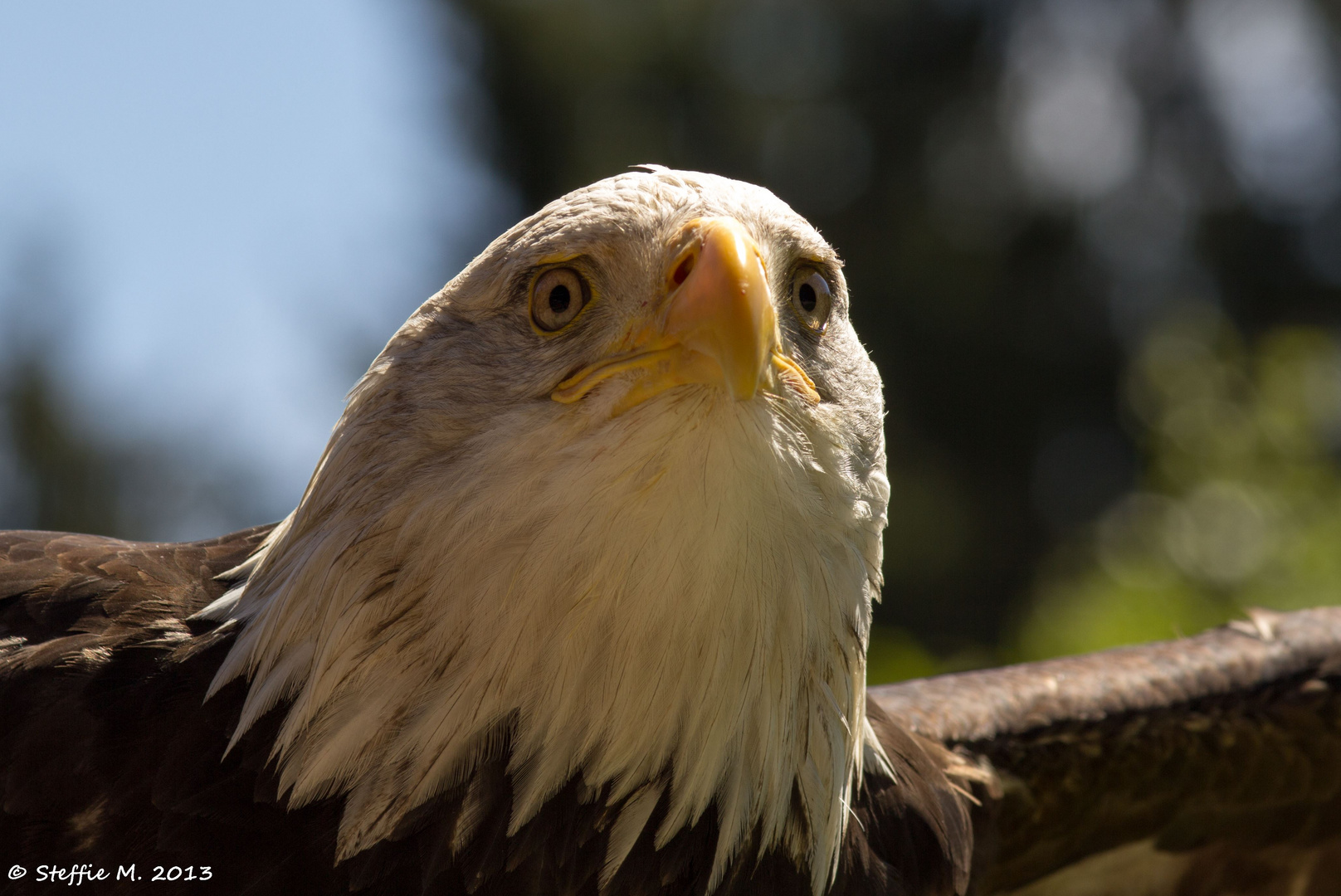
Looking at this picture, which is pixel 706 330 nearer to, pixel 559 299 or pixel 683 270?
pixel 683 270

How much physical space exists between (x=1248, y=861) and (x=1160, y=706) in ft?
2.80

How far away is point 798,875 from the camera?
2.82 metres

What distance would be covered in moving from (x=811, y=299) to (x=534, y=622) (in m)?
0.91

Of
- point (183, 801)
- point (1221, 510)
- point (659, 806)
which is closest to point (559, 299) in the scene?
point (659, 806)

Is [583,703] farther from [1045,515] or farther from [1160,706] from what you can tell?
[1045,515]

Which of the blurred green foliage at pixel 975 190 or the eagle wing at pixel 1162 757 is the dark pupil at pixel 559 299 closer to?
the eagle wing at pixel 1162 757

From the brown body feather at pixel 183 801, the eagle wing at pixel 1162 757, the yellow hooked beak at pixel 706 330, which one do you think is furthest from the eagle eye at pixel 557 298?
the eagle wing at pixel 1162 757

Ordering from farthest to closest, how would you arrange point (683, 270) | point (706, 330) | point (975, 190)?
point (975, 190), point (683, 270), point (706, 330)

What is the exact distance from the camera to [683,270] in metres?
2.36

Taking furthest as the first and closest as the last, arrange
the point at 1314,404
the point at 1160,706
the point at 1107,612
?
the point at 1314,404, the point at 1107,612, the point at 1160,706

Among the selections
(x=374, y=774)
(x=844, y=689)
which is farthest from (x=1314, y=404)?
(x=374, y=774)

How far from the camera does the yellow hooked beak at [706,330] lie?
2195 millimetres

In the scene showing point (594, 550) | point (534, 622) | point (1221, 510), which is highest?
point (594, 550)

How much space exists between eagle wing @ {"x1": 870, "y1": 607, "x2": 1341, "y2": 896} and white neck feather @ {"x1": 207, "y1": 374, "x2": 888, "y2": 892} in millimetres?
1356
